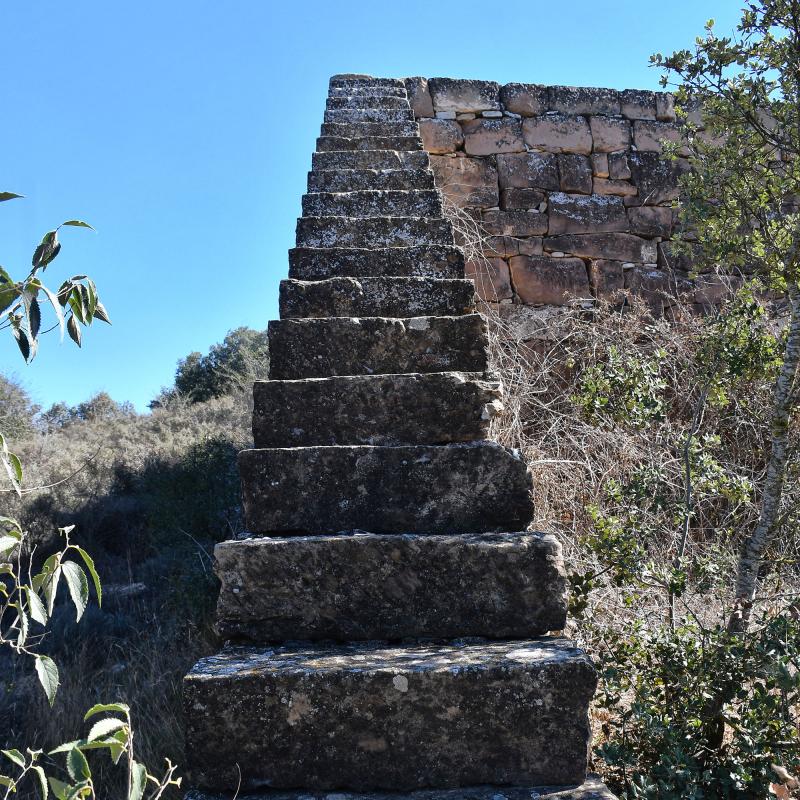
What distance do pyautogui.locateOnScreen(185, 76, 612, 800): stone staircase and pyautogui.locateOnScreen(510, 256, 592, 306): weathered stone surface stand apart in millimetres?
3938

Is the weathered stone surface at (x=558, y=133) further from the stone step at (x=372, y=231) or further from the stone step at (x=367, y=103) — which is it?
the stone step at (x=372, y=231)

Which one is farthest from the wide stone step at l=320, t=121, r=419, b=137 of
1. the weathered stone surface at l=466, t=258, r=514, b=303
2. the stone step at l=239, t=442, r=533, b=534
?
the stone step at l=239, t=442, r=533, b=534

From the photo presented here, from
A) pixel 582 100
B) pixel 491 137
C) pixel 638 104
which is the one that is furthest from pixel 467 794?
pixel 638 104

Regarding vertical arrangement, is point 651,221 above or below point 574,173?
below

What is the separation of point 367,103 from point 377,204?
2.09 metres

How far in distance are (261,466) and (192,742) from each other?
0.80 m

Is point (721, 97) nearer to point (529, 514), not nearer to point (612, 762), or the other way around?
point (529, 514)

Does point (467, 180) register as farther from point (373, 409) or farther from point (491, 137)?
point (373, 409)

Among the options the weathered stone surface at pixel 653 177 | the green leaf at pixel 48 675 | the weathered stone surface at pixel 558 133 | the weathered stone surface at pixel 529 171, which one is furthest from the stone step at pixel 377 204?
the weathered stone surface at pixel 653 177

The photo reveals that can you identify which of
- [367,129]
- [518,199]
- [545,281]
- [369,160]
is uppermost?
[367,129]

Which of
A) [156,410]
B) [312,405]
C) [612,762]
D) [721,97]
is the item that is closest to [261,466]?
[312,405]

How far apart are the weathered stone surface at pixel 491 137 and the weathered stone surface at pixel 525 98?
154 millimetres

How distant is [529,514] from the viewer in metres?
2.28

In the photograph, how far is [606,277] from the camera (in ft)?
22.2
